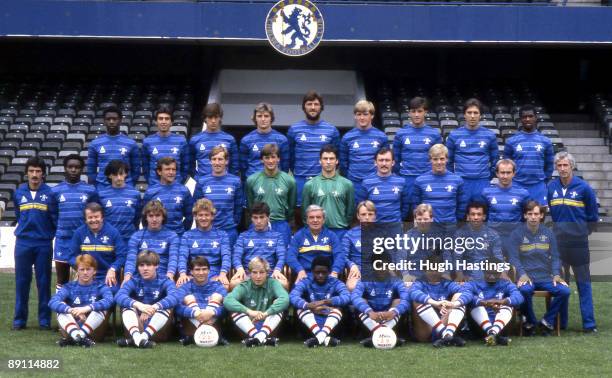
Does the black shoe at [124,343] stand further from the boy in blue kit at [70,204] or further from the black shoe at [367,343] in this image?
the black shoe at [367,343]

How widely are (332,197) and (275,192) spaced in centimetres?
54

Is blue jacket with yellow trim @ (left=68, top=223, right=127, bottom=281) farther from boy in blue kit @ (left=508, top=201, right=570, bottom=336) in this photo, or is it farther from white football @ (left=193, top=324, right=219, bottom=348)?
boy in blue kit @ (left=508, top=201, right=570, bottom=336)

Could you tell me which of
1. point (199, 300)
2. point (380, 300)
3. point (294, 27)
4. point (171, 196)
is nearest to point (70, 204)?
point (171, 196)

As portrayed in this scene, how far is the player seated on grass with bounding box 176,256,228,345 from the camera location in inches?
353

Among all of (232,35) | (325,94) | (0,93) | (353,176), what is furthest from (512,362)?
(0,93)

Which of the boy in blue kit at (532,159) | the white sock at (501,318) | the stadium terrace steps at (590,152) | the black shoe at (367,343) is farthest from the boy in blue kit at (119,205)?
the stadium terrace steps at (590,152)

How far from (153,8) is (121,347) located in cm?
1057

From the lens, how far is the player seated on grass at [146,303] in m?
8.83

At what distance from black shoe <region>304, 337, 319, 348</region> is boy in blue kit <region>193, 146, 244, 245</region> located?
1.40 m

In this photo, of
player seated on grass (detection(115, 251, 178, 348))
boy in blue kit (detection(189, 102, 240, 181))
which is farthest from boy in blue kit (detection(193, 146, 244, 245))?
player seated on grass (detection(115, 251, 178, 348))

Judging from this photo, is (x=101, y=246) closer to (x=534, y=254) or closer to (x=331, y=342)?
(x=331, y=342)

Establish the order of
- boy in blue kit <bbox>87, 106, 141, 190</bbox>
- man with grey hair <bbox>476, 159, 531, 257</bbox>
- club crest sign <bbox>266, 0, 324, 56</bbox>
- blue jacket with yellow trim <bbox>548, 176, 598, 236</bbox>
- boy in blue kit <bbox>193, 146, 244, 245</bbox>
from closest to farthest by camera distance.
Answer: man with grey hair <bbox>476, 159, 531, 257</bbox> → blue jacket with yellow trim <bbox>548, 176, 598, 236</bbox> → boy in blue kit <bbox>193, 146, 244, 245</bbox> → boy in blue kit <bbox>87, 106, 141, 190</bbox> → club crest sign <bbox>266, 0, 324, 56</bbox>

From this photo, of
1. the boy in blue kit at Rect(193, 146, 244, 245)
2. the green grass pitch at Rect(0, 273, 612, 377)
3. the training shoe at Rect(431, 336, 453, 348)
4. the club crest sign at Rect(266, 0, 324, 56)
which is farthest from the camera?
the club crest sign at Rect(266, 0, 324, 56)

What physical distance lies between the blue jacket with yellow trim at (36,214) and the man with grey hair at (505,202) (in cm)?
395
